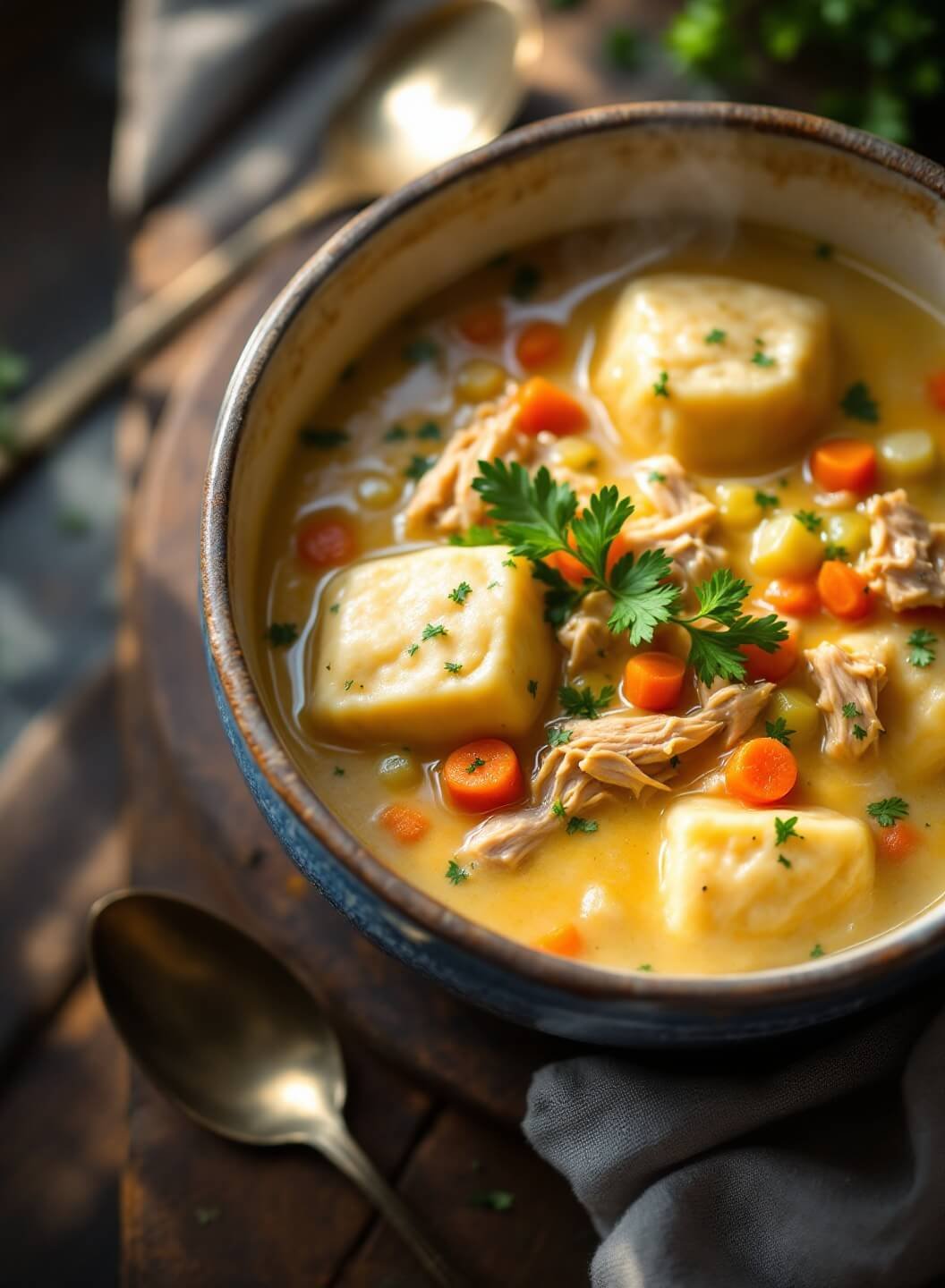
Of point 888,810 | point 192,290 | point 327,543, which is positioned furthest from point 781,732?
point 192,290

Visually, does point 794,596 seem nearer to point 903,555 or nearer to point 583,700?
point 903,555

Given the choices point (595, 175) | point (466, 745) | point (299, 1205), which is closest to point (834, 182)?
point (595, 175)

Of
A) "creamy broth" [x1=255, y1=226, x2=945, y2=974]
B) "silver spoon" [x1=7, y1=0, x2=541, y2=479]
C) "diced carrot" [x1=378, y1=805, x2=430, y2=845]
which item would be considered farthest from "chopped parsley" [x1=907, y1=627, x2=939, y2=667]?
"silver spoon" [x1=7, y1=0, x2=541, y2=479]

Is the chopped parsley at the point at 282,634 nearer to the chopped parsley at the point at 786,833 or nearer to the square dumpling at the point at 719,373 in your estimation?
the square dumpling at the point at 719,373

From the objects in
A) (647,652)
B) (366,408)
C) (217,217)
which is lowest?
(647,652)

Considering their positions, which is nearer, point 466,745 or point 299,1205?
point 466,745

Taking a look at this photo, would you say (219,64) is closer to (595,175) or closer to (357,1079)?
(595,175)

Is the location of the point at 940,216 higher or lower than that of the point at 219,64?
lower

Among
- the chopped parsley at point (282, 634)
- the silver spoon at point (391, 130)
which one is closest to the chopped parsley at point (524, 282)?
the silver spoon at point (391, 130)
